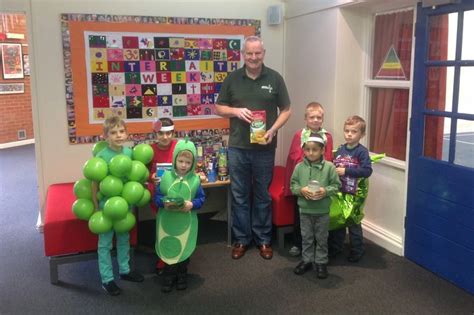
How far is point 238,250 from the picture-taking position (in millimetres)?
3418

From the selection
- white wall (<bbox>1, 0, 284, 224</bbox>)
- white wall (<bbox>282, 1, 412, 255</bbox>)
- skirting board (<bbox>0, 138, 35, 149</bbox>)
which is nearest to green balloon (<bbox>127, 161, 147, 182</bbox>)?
white wall (<bbox>1, 0, 284, 224</bbox>)

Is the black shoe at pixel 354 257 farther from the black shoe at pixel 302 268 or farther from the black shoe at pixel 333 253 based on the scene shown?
the black shoe at pixel 302 268

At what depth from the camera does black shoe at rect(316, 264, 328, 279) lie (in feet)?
10.0

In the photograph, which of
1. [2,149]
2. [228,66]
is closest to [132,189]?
[228,66]

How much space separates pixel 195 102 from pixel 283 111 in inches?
41.3

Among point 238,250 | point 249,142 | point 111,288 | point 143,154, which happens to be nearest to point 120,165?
point 143,154

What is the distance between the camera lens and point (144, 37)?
385cm

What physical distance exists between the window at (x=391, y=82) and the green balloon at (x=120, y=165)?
1.98m

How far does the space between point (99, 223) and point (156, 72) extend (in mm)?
1652

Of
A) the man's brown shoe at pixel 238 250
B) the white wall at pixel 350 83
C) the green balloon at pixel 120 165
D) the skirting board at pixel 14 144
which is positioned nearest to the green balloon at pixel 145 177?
the green balloon at pixel 120 165

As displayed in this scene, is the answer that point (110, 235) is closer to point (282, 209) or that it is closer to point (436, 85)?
point (282, 209)

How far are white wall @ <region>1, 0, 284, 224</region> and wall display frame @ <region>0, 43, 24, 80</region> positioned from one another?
5.04 metres

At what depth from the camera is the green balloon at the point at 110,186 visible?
8.82ft

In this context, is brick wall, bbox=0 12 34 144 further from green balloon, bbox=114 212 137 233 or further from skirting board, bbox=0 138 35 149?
green balloon, bbox=114 212 137 233
